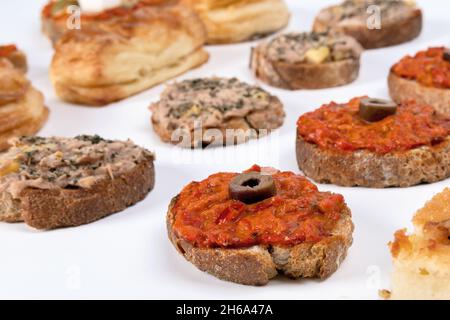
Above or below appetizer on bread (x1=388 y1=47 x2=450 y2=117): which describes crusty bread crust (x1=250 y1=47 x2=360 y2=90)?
below

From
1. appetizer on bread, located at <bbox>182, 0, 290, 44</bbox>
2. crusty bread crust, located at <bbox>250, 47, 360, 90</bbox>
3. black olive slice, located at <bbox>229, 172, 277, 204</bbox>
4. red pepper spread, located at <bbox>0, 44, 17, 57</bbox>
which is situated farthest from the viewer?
appetizer on bread, located at <bbox>182, 0, 290, 44</bbox>

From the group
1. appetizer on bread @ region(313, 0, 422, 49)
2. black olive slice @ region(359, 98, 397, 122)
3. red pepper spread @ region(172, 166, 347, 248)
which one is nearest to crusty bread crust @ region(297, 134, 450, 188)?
black olive slice @ region(359, 98, 397, 122)

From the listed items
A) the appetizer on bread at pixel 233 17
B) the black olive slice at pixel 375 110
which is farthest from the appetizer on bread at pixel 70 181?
the appetizer on bread at pixel 233 17

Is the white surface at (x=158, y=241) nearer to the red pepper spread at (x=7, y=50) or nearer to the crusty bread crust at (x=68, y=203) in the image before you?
the crusty bread crust at (x=68, y=203)

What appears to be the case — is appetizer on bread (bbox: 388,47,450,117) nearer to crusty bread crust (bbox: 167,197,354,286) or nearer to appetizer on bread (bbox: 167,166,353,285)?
appetizer on bread (bbox: 167,166,353,285)

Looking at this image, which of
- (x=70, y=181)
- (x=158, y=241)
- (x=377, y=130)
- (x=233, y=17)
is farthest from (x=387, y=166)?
(x=233, y=17)

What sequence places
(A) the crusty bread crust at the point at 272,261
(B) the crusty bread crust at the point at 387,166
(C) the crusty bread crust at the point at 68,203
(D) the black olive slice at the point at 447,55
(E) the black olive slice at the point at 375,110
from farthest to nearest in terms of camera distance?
(D) the black olive slice at the point at 447,55 → (E) the black olive slice at the point at 375,110 → (B) the crusty bread crust at the point at 387,166 → (C) the crusty bread crust at the point at 68,203 → (A) the crusty bread crust at the point at 272,261

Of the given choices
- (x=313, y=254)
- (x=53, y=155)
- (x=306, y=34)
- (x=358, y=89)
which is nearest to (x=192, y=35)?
(x=306, y=34)
